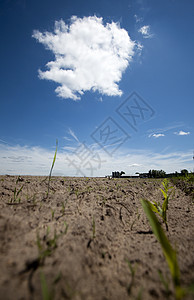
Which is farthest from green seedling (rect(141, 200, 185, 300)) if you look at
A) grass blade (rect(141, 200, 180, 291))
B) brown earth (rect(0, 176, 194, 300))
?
brown earth (rect(0, 176, 194, 300))

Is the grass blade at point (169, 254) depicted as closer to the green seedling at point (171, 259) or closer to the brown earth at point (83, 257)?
the green seedling at point (171, 259)

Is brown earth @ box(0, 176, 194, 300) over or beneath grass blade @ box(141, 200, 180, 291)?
beneath

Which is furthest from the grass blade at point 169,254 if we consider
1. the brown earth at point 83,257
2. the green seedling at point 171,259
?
the brown earth at point 83,257

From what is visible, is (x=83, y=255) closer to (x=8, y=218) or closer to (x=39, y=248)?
(x=39, y=248)

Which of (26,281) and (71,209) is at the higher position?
(71,209)

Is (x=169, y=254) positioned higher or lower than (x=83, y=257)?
higher

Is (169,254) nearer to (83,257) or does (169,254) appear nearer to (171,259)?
(171,259)

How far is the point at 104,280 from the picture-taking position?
2.25ft

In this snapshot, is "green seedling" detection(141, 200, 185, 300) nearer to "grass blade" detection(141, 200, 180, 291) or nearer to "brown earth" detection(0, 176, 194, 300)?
"grass blade" detection(141, 200, 180, 291)

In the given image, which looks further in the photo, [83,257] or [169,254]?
[83,257]

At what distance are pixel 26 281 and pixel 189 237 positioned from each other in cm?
113

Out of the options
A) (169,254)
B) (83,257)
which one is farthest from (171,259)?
(83,257)

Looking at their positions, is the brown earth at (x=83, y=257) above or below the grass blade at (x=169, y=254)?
below

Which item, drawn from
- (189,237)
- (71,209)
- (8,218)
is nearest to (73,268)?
(8,218)
